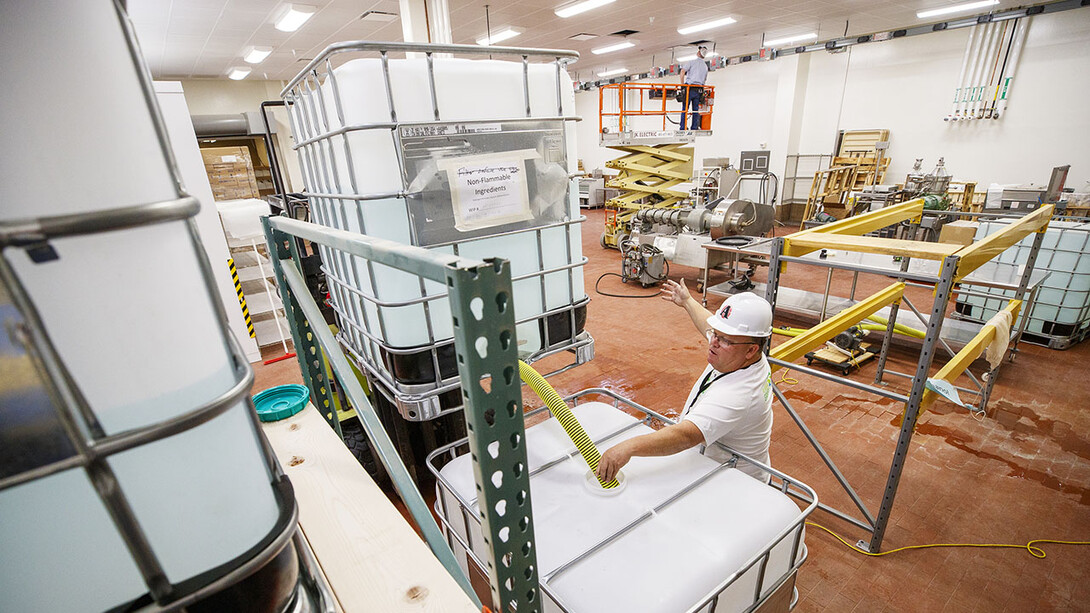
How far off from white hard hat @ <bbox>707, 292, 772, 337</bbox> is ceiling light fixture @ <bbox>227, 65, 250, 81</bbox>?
12.0 meters

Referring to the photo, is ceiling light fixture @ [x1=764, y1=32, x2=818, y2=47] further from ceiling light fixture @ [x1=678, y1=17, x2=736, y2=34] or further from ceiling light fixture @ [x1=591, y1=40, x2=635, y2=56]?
ceiling light fixture @ [x1=591, y1=40, x2=635, y2=56]

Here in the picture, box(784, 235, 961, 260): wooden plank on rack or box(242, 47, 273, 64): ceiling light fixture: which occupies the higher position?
box(242, 47, 273, 64): ceiling light fixture

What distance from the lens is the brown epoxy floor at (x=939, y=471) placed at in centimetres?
216

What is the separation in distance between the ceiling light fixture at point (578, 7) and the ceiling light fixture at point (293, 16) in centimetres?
365

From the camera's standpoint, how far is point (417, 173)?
1.42 metres

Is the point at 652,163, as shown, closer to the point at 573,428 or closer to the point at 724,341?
the point at 724,341

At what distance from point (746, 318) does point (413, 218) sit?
1305 millimetres

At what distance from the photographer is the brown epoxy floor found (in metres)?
2.16

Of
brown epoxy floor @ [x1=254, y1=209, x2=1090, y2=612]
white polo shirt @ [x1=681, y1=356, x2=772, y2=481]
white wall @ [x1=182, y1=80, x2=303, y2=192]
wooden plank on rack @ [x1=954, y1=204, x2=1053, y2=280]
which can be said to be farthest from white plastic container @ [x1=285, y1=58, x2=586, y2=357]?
white wall @ [x1=182, y1=80, x2=303, y2=192]

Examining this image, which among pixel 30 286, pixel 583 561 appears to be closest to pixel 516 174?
pixel 583 561

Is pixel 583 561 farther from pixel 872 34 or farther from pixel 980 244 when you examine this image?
pixel 872 34

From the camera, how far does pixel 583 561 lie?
113cm

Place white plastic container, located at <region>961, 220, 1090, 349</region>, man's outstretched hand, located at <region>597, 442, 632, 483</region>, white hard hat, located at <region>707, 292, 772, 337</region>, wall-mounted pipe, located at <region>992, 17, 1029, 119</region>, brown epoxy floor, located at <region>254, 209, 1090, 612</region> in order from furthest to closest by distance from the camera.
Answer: wall-mounted pipe, located at <region>992, 17, 1029, 119</region>
white plastic container, located at <region>961, 220, 1090, 349</region>
brown epoxy floor, located at <region>254, 209, 1090, 612</region>
white hard hat, located at <region>707, 292, 772, 337</region>
man's outstretched hand, located at <region>597, 442, 632, 483</region>

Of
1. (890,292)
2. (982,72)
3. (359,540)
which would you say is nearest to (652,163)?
(890,292)
